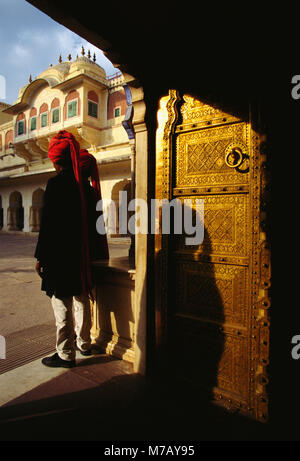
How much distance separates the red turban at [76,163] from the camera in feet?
7.78

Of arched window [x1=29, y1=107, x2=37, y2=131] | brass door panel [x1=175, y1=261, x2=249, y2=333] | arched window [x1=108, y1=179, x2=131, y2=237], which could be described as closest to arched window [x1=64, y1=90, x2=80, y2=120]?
arched window [x1=29, y1=107, x2=37, y2=131]

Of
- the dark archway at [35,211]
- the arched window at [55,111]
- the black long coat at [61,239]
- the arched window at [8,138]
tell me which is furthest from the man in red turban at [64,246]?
the arched window at [8,138]

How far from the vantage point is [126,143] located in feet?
45.3

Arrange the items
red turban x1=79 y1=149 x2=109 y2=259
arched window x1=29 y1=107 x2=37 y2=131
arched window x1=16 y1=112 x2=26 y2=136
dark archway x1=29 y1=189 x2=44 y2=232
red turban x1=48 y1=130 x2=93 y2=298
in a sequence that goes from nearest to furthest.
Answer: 1. red turban x1=48 y1=130 x2=93 y2=298
2. red turban x1=79 y1=149 x2=109 y2=259
3. dark archway x1=29 y1=189 x2=44 y2=232
4. arched window x1=29 y1=107 x2=37 y2=131
5. arched window x1=16 y1=112 x2=26 y2=136

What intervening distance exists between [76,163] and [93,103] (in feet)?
58.2

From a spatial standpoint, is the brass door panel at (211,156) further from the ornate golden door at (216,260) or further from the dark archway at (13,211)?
the dark archway at (13,211)

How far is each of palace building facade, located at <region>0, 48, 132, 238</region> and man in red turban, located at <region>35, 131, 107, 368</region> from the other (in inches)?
525

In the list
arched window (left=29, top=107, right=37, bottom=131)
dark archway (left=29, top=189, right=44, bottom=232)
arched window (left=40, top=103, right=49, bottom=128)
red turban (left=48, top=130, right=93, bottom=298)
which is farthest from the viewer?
arched window (left=29, top=107, right=37, bottom=131)

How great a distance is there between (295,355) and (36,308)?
3430 millimetres

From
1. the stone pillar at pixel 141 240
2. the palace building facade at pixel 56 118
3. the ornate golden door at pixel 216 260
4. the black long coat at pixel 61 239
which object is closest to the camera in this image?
the ornate golden door at pixel 216 260

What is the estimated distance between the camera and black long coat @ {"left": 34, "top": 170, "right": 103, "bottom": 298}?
2246 mm

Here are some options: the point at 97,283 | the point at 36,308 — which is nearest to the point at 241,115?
the point at 97,283

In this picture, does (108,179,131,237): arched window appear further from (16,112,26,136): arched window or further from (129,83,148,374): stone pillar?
(129,83,148,374): stone pillar

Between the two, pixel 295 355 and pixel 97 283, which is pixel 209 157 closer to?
pixel 295 355
